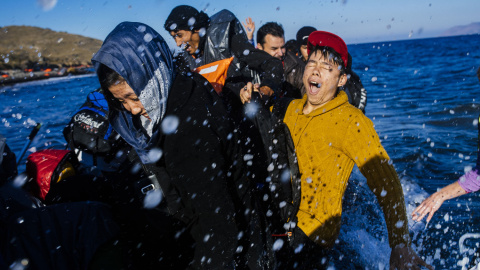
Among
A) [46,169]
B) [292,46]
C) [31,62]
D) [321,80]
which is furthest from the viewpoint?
[31,62]

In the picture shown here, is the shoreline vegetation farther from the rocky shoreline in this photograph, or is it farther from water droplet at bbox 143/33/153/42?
water droplet at bbox 143/33/153/42

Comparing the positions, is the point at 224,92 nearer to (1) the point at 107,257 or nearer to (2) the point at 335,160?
(2) the point at 335,160

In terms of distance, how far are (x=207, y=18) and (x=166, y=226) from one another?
2.93 m

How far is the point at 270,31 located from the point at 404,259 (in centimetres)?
420

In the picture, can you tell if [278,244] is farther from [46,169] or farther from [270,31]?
[270,31]

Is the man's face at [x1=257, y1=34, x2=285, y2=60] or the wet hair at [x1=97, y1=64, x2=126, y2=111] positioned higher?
the wet hair at [x1=97, y1=64, x2=126, y2=111]

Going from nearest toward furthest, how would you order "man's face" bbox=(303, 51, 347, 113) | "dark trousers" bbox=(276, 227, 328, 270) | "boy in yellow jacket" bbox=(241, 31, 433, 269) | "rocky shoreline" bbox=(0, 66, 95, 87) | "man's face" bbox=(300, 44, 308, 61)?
1. "boy in yellow jacket" bbox=(241, 31, 433, 269)
2. "dark trousers" bbox=(276, 227, 328, 270)
3. "man's face" bbox=(303, 51, 347, 113)
4. "man's face" bbox=(300, 44, 308, 61)
5. "rocky shoreline" bbox=(0, 66, 95, 87)

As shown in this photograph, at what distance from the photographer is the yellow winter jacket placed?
2.14 m

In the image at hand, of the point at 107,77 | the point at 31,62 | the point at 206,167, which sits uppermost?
the point at 107,77

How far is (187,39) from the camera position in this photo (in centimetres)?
389

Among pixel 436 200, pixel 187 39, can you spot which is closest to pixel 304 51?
pixel 187 39

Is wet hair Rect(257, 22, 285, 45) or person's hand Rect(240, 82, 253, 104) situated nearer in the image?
person's hand Rect(240, 82, 253, 104)

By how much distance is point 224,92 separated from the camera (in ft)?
9.75

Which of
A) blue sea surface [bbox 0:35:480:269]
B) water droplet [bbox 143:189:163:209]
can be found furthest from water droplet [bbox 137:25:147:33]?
blue sea surface [bbox 0:35:480:269]
